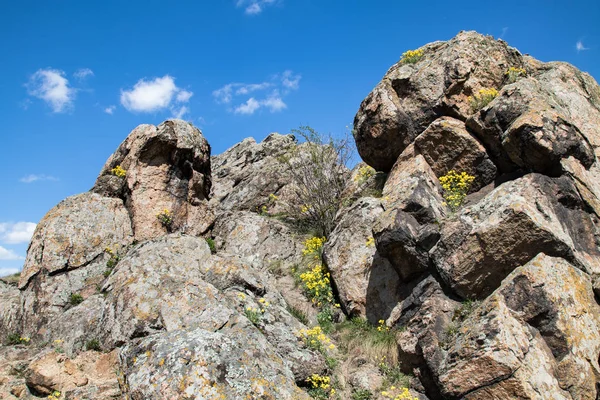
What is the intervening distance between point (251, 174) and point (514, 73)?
12.4 meters

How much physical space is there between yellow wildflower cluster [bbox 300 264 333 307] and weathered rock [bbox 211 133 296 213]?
6333 mm

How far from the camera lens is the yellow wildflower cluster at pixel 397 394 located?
8.22 m

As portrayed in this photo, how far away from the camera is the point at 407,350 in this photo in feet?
29.8

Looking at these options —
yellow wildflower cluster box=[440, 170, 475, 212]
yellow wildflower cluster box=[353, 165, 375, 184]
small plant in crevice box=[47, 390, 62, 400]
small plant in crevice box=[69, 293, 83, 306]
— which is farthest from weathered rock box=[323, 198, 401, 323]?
small plant in crevice box=[69, 293, 83, 306]

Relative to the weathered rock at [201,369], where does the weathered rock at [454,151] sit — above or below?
above

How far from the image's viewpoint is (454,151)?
1255cm

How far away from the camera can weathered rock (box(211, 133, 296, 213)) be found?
19.3 meters

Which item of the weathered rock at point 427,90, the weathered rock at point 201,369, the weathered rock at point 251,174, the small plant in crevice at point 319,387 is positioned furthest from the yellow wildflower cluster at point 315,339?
the weathered rock at point 251,174

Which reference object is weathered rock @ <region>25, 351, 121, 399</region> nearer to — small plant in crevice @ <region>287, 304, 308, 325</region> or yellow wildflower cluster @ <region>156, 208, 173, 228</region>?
small plant in crevice @ <region>287, 304, 308, 325</region>

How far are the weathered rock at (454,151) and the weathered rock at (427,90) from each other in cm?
61

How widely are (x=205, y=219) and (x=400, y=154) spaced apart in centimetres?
786

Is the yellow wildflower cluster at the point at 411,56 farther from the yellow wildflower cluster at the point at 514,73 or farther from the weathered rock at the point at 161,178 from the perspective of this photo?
the weathered rock at the point at 161,178

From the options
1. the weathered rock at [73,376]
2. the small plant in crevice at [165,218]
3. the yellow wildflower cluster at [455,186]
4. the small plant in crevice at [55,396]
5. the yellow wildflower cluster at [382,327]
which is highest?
the small plant in crevice at [165,218]

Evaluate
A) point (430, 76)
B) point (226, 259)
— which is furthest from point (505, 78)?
point (226, 259)
